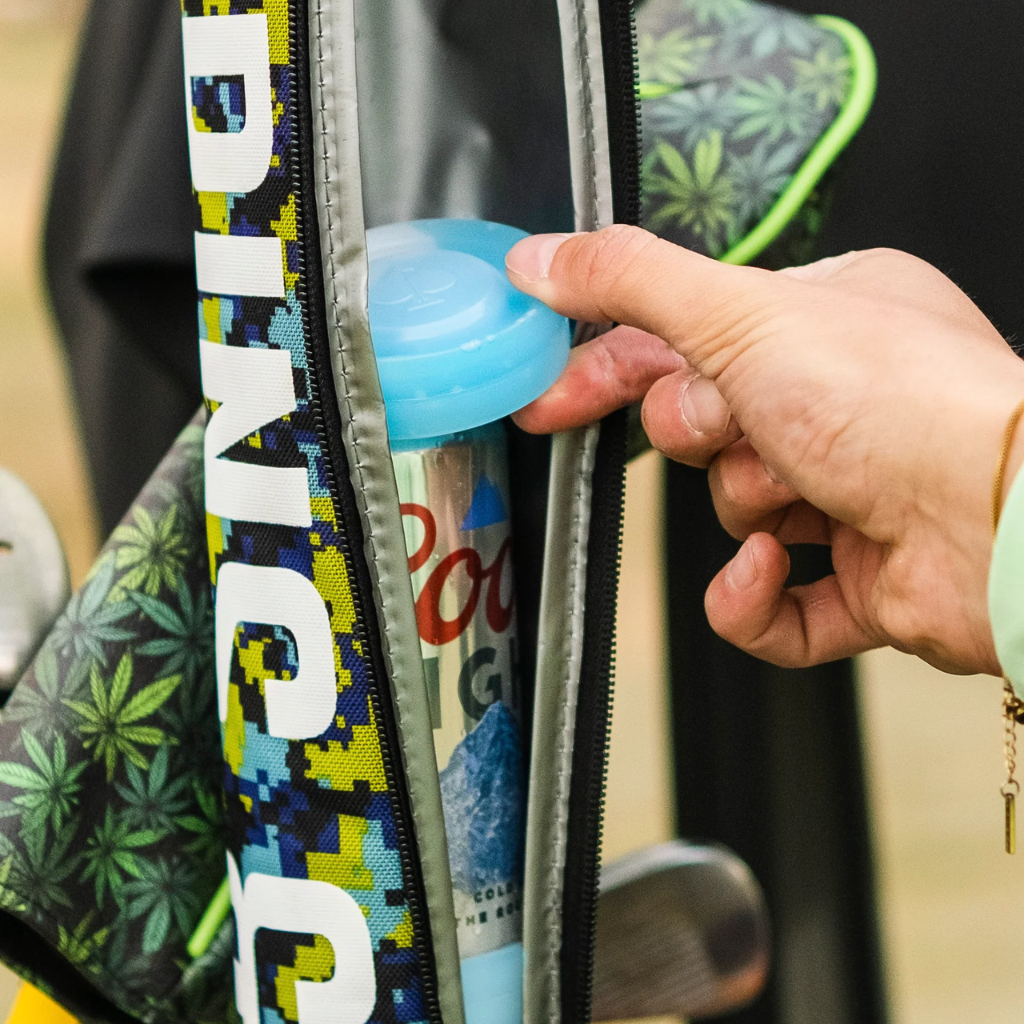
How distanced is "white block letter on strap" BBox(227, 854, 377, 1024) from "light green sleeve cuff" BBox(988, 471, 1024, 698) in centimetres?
24

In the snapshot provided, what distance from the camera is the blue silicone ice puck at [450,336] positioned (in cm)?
40

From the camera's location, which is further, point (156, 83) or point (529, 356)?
point (156, 83)

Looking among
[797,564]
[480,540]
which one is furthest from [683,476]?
[480,540]

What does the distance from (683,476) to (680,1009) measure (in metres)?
0.28

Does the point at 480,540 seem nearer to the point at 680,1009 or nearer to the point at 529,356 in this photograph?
the point at 529,356

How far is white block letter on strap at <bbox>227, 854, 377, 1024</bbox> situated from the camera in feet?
1.36

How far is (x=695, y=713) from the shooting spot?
716mm

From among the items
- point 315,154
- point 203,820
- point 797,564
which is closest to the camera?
point 315,154

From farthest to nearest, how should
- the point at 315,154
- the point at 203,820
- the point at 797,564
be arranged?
1. the point at 797,564
2. the point at 203,820
3. the point at 315,154

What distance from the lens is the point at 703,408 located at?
462 millimetres

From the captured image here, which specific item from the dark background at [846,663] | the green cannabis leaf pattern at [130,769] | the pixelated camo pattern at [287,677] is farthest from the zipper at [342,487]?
the dark background at [846,663]

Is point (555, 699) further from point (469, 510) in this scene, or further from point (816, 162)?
point (816, 162)

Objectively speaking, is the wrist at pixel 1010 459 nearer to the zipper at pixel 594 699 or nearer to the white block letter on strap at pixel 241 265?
the zipper at pixel 594 699

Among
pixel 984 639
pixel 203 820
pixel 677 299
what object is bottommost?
pixel 203 820
